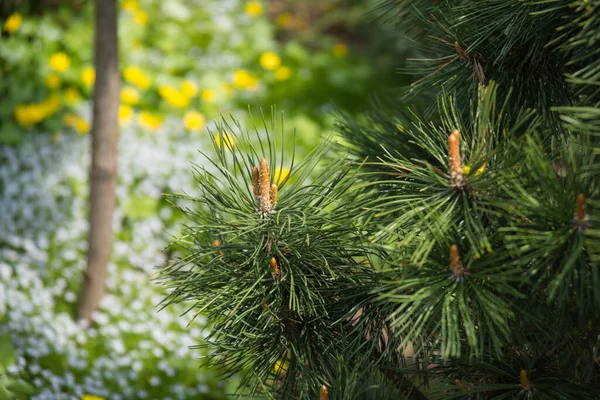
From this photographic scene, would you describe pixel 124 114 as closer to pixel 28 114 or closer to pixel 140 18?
pixel 28 114

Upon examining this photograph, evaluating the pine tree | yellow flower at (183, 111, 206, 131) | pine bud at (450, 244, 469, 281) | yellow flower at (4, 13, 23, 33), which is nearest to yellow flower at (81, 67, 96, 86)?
yellow flower at (4, 13, 23, 33)

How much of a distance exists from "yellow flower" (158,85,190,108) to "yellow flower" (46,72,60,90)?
0.53 metres

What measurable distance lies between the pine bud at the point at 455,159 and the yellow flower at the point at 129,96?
2.78 meters

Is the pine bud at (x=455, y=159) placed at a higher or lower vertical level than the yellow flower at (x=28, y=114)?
lower

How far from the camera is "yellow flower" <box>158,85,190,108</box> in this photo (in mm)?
3432

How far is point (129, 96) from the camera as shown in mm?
3441

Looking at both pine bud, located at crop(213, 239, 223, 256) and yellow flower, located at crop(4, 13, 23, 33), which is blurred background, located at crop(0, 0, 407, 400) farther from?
pine bud, located at crop(213, 239, 223, 256)

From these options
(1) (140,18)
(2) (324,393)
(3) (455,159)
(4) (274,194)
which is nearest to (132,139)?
(1) (140,18)

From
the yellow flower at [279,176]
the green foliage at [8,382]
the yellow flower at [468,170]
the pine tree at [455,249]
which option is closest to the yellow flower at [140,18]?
the yellow flower at [279,176]

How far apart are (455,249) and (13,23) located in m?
3.14

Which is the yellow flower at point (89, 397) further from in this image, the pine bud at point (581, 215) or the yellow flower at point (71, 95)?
the yellow flower at point (71, 95)

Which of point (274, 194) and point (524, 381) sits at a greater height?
point (274, 194)

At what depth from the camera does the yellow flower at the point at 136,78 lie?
345 cm

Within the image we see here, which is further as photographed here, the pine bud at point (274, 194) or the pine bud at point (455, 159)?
the pine bud at point (274, 194)
